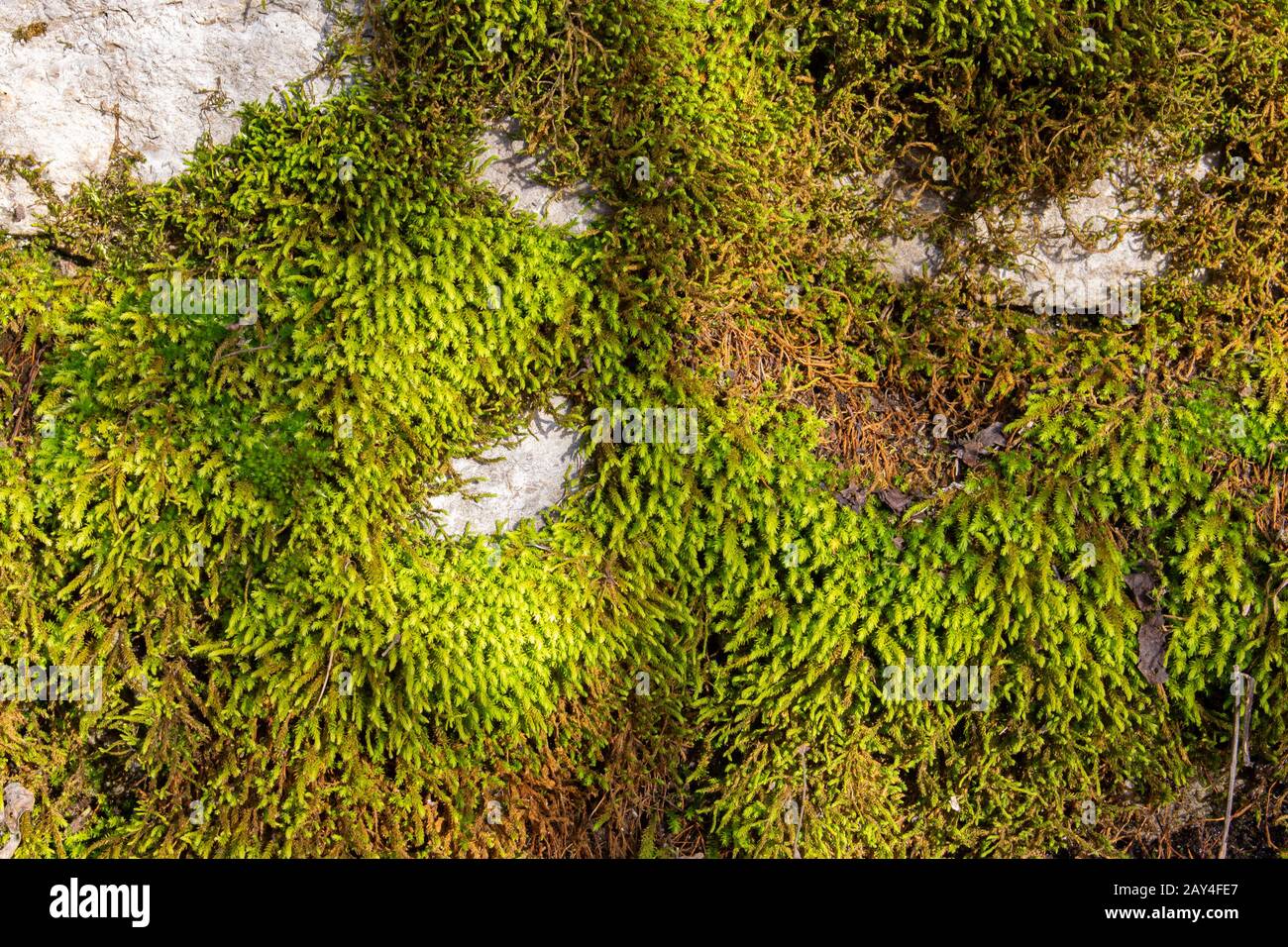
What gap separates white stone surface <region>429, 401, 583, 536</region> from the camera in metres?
4.08

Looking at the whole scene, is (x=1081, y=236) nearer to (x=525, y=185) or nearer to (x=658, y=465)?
(x=658, y=465)

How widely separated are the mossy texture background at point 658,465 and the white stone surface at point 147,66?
0.58 ft

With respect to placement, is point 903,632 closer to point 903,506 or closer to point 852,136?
point 903,506

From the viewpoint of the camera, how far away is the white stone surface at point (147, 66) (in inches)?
155

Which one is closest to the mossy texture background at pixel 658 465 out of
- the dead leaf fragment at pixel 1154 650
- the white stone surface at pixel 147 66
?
the dead leaf fragment at pixel 1154 650

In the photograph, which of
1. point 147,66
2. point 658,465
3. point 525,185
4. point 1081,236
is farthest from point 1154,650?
point 147,66

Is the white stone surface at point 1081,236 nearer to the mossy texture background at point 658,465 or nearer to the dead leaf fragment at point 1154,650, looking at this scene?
the mossy texture background at point 658,465

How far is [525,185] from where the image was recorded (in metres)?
4.05

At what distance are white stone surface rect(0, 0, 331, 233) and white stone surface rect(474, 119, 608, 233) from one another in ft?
2.80

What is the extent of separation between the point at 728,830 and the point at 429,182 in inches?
137

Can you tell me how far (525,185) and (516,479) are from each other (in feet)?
4.81

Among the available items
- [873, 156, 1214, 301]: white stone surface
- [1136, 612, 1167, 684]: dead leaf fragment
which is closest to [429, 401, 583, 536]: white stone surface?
[873, 156, 1214, 301]: white stone surface

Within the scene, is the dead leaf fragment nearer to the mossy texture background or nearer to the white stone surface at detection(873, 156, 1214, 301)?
the mossy texture background

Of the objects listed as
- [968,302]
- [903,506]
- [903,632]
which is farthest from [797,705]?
[968,302]
